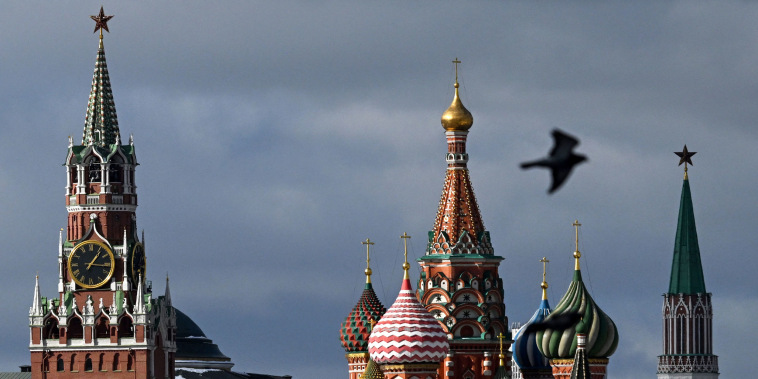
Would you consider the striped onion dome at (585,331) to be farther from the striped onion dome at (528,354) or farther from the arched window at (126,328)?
the arched window at (126,328)

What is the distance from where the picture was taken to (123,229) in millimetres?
182375

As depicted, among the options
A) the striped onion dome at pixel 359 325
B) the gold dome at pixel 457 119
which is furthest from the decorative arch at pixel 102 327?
the gold dome at pixel 457 119

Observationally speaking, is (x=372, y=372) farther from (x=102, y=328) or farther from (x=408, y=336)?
(x=102, y=328)

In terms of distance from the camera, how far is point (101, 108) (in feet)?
607

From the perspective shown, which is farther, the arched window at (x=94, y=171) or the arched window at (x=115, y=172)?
the arched window at (x=115, y=172)

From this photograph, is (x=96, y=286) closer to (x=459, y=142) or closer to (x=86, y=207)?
(x=86, y=207)

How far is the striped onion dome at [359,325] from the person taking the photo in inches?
6467

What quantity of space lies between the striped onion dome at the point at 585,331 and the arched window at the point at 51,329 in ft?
130

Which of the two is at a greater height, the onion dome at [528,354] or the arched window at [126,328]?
the arched window at [126,328]

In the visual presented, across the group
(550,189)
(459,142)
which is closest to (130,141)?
(459,142)

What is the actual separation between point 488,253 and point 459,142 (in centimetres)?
696

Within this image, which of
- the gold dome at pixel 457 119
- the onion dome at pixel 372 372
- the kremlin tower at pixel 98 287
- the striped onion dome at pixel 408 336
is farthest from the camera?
the kremlin tower at pixel 98 287

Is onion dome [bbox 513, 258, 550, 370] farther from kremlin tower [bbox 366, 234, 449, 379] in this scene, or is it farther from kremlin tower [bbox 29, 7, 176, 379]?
kremlin tower [bbox 29, 7, 176, 379]

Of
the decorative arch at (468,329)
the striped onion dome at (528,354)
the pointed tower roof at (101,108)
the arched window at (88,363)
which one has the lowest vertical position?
the striped onion dome at (528,354)
